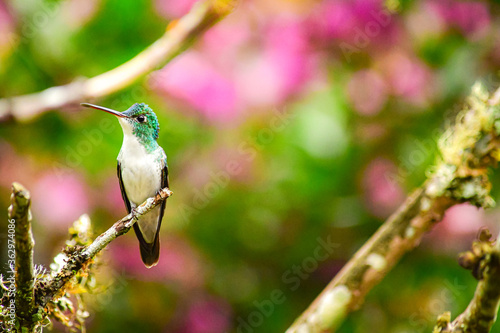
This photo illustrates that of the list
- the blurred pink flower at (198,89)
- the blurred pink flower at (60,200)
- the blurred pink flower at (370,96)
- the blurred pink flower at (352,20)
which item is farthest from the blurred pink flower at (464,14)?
the blurred pink flower at (60,200)

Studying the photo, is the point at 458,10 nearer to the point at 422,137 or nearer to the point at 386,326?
the point at 422,137

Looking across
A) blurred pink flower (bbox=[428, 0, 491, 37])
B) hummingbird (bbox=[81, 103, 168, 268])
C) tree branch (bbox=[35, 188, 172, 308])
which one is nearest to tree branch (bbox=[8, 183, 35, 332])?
tree branch (bbox=[35, 188, 172, 308])

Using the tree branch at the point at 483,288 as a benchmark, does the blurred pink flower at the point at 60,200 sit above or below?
above

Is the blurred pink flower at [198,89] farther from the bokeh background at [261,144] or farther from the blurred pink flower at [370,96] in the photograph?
the blurred pink flower at [370,96]

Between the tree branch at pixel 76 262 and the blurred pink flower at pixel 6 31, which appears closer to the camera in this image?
the tree branch at pixel 76 262

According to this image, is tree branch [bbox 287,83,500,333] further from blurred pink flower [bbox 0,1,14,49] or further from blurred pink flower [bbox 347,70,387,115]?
blurred pink flower [bbox 0,1,14,49]

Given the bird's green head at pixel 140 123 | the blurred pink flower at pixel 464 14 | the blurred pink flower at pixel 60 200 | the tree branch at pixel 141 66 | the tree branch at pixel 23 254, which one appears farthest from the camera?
the blurred pink flower at pixel 464 14

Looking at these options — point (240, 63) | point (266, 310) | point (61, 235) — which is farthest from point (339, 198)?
point (61, 235)

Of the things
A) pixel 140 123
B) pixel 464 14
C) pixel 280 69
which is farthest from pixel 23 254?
pixel 464 14
